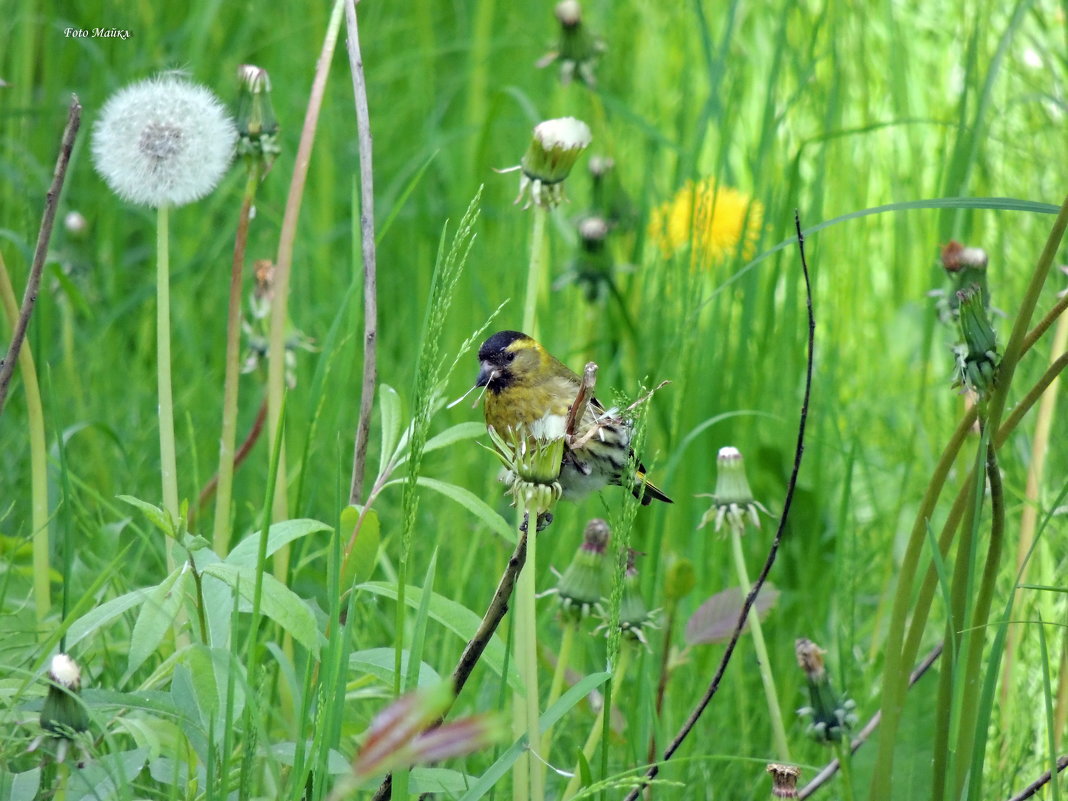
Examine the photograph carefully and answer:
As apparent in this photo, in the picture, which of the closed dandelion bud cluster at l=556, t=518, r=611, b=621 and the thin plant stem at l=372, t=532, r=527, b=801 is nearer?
the thin plant stem at l=372, t=532, r=527, b=801

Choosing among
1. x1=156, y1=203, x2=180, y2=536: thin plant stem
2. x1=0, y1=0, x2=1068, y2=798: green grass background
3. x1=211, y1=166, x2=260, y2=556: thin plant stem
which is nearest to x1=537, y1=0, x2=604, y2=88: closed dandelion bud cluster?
x1=0, y1=0, x2=1068, y2=798: green grass background

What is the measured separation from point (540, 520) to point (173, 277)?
208 centimetres

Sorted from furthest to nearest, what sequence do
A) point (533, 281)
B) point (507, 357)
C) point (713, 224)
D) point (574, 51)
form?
point (713, 224)
point (574, 51)
point (507, 357)
point (533, 281)

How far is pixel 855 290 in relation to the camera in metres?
3.71

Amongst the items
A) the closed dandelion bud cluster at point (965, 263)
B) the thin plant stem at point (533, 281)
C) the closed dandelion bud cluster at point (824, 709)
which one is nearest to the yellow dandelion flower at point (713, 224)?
the closed dandelion bud cluster at point (965, 263)

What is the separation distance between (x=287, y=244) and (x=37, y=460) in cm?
47

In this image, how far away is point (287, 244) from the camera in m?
1.89

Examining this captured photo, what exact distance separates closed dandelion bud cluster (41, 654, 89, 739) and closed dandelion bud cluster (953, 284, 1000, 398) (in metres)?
1.02

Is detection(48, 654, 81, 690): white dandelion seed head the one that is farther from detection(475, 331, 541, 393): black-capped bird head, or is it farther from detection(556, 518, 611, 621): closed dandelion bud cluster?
detection(475, 331, 541, 393): black-capped bird head

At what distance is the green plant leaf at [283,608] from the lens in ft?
4.59

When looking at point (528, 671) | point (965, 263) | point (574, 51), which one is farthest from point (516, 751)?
point (574, 51)

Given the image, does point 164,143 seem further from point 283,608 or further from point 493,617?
point 493,617

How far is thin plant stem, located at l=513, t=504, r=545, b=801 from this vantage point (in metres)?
1.44

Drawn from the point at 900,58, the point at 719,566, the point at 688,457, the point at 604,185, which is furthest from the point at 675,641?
the point at 900,58
